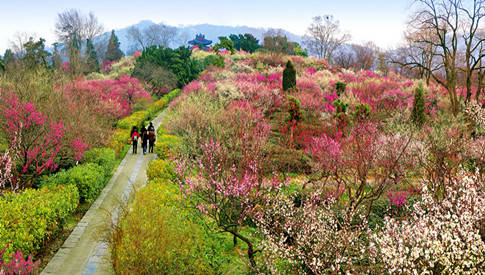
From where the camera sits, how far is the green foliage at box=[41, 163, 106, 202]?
392 inches

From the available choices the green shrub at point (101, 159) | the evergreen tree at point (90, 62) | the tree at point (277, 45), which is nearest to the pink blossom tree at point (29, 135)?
the green shrub at point (101, 159)

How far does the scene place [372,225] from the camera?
8.24 metres

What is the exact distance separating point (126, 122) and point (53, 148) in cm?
972

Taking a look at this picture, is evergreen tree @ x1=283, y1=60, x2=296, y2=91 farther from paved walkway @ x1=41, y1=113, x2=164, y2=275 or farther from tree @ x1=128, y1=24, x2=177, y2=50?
tree @ x1=128, y1=24, x2=177, y2=50

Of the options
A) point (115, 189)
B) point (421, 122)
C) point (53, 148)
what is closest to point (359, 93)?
point (421, 122)

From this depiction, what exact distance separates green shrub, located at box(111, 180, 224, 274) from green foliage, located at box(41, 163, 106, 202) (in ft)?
13.3

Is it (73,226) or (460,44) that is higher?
(460,44)

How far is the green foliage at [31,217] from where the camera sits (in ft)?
21.0

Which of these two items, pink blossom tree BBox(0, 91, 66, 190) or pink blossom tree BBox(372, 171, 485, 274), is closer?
pink blossom tree BBox(372, 171, 485, 274)

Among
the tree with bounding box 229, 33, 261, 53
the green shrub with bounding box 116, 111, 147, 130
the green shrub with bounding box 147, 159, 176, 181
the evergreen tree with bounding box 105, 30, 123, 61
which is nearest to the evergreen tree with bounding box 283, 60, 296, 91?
the green shrub with bounding box 116, 111, 147, 130

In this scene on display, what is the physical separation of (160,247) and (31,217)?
3515mm

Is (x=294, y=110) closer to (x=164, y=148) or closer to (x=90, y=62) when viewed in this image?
(x=164, y=148)

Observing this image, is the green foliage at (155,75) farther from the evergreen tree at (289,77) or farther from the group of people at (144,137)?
the group of people at (144,137)

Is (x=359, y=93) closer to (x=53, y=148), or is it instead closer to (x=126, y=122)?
(x=126, y=122)
